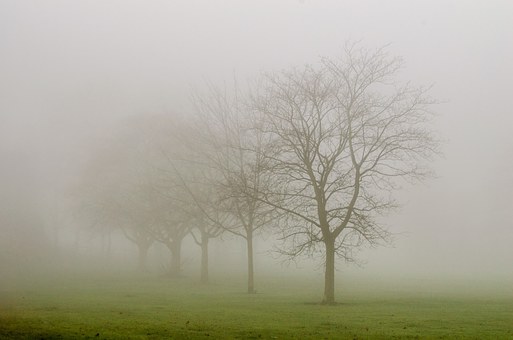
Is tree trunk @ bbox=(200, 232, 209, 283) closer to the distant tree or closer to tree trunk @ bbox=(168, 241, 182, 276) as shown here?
tree trunk @ bbox=(168, 241, 182, 276)

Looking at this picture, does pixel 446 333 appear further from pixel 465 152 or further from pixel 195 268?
pixel 465 152

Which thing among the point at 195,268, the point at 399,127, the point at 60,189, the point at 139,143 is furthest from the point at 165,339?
the point at 60,189

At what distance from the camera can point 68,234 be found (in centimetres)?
14850

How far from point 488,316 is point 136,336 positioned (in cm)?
1524

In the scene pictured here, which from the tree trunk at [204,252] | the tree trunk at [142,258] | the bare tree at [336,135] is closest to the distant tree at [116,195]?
the tree trunk at [142,258]

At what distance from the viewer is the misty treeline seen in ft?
100

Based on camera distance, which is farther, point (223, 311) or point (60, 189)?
point (60, 189)

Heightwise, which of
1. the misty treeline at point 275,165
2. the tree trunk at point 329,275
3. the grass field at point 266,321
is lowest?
the grass field at point 266,321

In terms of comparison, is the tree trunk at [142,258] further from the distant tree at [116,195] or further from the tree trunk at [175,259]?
the tree trunk at [175,259]

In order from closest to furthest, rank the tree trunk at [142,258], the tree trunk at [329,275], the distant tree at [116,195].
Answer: the tree trunk at [329,275] < the distant tree at [116,195] < the tree trunk at [142,258]

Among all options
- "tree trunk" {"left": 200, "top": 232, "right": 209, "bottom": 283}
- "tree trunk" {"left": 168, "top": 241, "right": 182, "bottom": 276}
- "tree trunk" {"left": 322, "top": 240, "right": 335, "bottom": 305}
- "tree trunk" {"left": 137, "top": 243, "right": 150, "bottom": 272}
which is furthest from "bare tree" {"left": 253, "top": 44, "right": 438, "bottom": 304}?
"tree trunk" {"left": 137, "top": 243, "right": 150, "bottom": 272}

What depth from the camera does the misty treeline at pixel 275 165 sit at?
30562 mm

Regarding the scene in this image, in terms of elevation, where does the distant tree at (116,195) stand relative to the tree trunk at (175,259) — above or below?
above

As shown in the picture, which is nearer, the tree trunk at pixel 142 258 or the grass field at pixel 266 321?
the grass field at pixel 266 321
